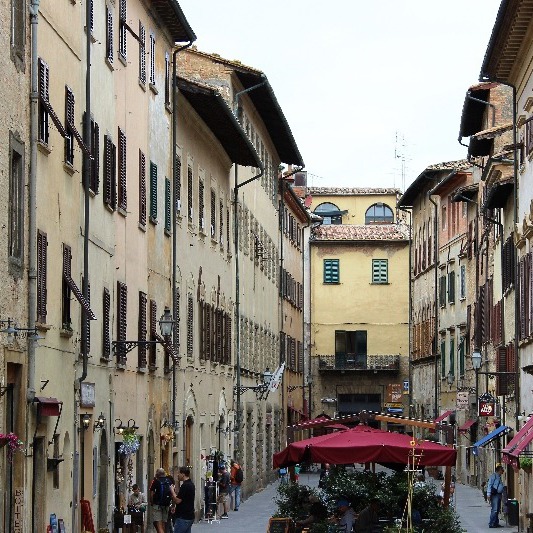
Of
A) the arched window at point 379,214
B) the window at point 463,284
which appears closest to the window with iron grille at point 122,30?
the window at point 463,284

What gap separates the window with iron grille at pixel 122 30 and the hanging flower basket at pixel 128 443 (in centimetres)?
749

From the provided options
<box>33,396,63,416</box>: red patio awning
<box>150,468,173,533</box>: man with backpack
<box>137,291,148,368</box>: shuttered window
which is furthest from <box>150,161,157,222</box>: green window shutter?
<box>33,396,63,416</box>: red patio awning

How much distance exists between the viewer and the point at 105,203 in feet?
97.8

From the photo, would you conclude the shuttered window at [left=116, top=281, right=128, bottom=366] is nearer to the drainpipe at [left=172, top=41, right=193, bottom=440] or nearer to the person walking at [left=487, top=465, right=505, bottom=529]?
the drainpipe at [left=172, top=41, right=193, bottom=440]

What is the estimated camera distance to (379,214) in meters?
103

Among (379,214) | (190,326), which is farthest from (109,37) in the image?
(379,214)

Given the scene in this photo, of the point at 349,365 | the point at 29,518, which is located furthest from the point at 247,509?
the point at 349,365

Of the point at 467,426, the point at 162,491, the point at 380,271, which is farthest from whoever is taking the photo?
the point at 380,271

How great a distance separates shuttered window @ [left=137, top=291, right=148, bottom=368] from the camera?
34.0 m

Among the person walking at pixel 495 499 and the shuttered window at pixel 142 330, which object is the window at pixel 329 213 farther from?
the shuttered window at pixel 142 330

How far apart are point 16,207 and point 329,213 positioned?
266 ft

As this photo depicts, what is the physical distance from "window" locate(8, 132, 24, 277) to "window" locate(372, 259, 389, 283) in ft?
243

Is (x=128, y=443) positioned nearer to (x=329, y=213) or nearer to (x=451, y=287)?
(x=451, y=287)

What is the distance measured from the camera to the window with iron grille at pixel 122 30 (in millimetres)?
31781
